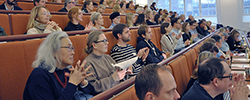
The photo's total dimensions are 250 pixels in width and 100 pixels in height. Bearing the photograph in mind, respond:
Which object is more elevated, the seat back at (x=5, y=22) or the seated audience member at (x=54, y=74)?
the seat back at (x=5, y=22)

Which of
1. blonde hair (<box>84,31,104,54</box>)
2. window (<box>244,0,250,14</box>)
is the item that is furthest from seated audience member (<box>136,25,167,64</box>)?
window (<box>244,0,250,14</box>)

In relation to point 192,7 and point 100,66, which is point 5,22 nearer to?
point 100,66

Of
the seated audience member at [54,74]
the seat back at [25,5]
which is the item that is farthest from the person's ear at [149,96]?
the seat back at [25,5]

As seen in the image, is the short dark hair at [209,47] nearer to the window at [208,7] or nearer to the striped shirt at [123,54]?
the striped shirt at [123,54]

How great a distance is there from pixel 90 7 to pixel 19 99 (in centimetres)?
162

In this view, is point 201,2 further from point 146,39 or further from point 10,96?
point 10,96

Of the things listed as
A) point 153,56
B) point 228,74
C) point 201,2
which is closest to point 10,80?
point 228,74

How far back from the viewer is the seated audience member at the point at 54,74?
603mm

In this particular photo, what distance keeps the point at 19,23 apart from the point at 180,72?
101 centimetres

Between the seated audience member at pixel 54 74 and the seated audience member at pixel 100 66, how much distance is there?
0.65 feet

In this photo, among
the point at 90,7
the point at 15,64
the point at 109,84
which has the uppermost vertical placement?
the point at 90,7

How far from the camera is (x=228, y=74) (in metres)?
0.80

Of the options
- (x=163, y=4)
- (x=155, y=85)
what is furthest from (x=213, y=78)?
(x=163, y=4)

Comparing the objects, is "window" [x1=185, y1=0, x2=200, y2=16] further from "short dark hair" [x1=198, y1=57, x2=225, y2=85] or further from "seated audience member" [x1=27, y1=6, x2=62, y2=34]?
"short dark hair" [x1=198, y1=57, x2=225, y2=85]
